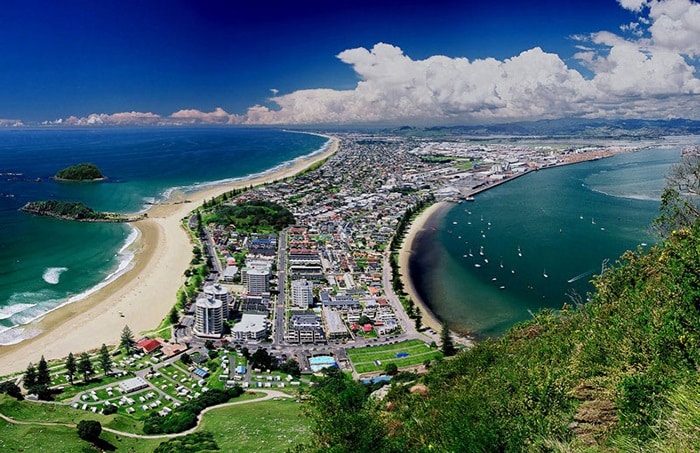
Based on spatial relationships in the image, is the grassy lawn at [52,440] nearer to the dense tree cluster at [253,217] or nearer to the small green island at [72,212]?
the dense tree cluster at [253,217]

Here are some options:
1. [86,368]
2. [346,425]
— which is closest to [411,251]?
[86,368]

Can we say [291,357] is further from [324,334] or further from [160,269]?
[160,269]

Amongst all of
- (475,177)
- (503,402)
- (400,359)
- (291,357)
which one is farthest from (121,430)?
(475,177)

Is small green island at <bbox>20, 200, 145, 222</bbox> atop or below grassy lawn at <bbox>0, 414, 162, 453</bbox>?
atop

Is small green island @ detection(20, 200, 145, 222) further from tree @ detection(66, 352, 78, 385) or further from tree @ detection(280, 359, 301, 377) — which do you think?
tree @ detection(280, 359, 301, 377)

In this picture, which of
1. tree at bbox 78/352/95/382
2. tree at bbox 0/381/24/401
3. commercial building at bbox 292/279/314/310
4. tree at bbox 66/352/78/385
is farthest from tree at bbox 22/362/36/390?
commercial building at bbox 292/279/314/310

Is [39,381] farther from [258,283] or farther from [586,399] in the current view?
[586,399]
